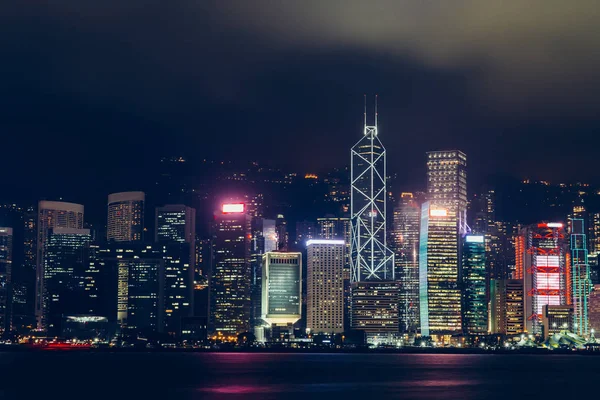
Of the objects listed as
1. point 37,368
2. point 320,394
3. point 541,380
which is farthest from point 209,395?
point 37,368

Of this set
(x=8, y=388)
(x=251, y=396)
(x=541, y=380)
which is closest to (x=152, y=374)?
(x=8, y=388)

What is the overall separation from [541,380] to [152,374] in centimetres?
4345

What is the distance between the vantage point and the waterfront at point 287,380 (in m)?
92.8

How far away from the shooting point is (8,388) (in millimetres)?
96562

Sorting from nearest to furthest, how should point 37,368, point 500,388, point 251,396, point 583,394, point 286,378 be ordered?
point 251,396, point 583,394, point 500,388, point 286,378, point 37,368

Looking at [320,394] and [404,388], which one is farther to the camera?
[404,388]

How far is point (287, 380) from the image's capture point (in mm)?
111562

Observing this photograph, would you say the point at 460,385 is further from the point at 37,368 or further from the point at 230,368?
the point at 37,368

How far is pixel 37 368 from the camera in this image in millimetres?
134375

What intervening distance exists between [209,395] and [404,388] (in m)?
21.2

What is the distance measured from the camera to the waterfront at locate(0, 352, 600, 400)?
92.8m

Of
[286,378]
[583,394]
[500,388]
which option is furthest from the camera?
[286,378]

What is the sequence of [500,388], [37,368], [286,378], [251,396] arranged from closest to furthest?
1. [251,396]
2. [500,388]
3. [286,378]
4. [37,368]

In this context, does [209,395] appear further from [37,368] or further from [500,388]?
[37,368]
